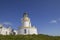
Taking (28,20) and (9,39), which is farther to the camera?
(28,20)

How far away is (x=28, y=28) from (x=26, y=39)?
3331cm

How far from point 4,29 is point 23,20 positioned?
6.84 m

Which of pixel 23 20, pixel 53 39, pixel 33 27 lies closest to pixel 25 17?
pixel 23 20

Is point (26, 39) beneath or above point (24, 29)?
beneath

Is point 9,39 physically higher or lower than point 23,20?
lower

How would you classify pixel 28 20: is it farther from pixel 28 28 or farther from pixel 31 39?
pixel 31 39

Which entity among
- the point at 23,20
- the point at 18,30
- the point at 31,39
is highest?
the point at 23,20

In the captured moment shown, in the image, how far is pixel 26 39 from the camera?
21406 millimetres

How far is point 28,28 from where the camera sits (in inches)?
2154

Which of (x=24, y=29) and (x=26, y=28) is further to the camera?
(x=26, y=28)

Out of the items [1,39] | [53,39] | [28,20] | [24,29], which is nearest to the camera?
[1,39]

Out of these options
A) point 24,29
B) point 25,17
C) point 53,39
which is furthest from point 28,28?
point 53,39

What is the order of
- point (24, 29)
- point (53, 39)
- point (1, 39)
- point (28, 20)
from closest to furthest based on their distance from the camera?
point (1, 39)
point (53, 39)
point (24, 29)
point (28, 20)

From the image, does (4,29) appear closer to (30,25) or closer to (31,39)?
(30,25)
